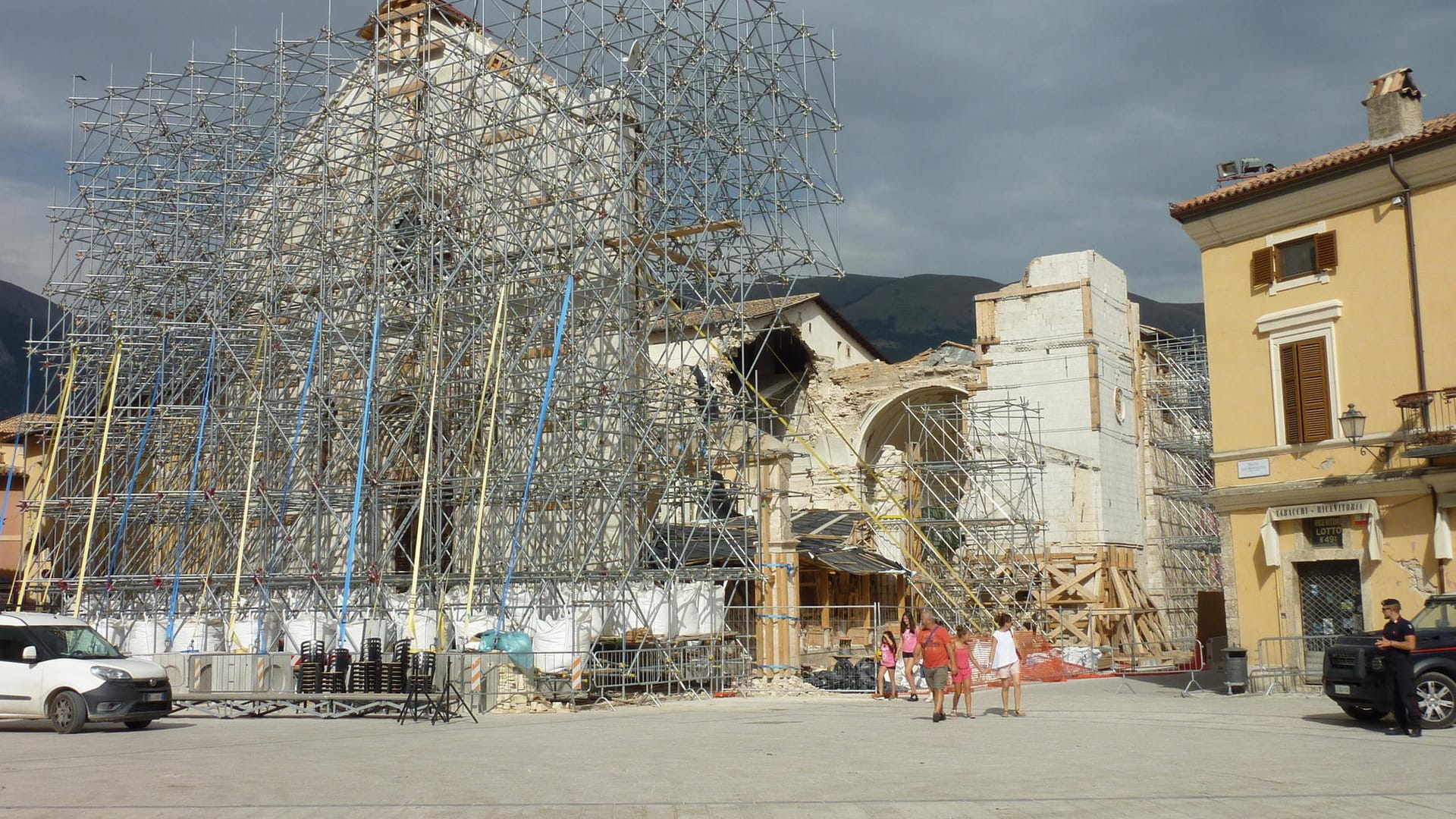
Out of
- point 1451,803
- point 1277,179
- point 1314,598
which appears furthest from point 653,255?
point 1451,803

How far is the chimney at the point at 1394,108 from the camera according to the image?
60.1ft

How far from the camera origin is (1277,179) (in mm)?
18719

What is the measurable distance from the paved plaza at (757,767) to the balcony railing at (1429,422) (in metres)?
3.50

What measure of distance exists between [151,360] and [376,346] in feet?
22.3

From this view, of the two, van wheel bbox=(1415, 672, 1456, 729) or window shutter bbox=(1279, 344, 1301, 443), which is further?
window shutter bbox=(1279, 344, 1301, 443)

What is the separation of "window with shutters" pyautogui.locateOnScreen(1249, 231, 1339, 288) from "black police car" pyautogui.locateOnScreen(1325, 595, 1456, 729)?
5.99 m

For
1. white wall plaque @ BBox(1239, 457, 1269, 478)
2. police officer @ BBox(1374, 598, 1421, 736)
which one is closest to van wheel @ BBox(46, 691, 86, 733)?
police officer @ BBox(1374, 598, 1421, 736)

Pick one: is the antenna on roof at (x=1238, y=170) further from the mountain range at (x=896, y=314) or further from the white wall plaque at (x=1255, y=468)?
the mountain range at (x=896, y=314)

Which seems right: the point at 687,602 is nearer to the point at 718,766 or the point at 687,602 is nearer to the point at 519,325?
the point at 519,325

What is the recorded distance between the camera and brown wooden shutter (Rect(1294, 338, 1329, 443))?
18109mm

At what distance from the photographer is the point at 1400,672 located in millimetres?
12891

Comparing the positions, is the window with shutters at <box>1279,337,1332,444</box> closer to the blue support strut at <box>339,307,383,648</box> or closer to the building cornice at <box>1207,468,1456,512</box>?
the building cornice at <box>1207,468,1456,512</box>

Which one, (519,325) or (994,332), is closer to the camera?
(519,325)

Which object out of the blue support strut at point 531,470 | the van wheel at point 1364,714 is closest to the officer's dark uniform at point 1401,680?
the van wheel at point 1364,714
